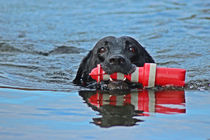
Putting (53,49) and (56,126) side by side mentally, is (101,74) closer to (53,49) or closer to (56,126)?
(56,126)

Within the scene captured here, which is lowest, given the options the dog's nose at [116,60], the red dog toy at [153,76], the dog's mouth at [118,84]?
the dog's mouth at [118,84]

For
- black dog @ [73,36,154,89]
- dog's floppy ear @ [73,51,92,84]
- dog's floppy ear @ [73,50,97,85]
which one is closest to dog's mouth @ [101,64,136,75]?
black dog @ [73,36,154,89]

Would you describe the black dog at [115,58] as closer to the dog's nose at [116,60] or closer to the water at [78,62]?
the dog's nose at [116,60]

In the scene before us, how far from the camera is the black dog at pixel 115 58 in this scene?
201 inches

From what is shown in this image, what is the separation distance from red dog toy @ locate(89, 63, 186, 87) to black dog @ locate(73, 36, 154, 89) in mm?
66

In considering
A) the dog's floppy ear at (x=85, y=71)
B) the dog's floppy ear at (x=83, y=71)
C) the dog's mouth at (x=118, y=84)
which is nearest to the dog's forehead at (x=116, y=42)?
the dog's floppy ear at (x=85, y=71)

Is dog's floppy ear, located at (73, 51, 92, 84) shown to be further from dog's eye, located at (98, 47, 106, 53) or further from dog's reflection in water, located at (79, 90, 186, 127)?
dog's reflection in water, located at (79, 90, 186, 127)

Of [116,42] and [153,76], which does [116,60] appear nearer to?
[153,76]

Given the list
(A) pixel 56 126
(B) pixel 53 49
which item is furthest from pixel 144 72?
(B) pixel 53 49

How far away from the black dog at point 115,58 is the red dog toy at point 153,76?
0.07 m

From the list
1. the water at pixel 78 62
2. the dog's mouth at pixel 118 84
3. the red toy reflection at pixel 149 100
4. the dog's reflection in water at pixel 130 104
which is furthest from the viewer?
the dog's mouth at pixel 118 84

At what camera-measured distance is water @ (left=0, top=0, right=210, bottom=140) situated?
3715 mm

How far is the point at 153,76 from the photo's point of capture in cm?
512

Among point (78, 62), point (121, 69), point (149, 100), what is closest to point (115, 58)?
point (121, 69)
